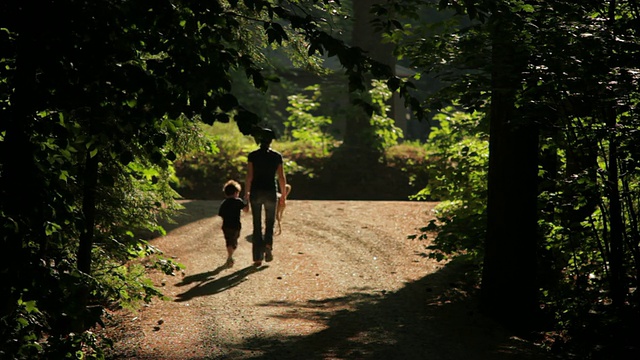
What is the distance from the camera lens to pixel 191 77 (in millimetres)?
4801

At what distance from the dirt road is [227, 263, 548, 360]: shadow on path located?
14 mm

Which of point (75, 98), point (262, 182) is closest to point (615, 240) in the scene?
point (75, 98)

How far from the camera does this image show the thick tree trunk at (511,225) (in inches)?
390

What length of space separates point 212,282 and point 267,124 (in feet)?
22.1

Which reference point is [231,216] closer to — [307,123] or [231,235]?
[231,235]

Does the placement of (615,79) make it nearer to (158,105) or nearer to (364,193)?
(158,105)

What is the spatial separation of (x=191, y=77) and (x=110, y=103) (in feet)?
3.08

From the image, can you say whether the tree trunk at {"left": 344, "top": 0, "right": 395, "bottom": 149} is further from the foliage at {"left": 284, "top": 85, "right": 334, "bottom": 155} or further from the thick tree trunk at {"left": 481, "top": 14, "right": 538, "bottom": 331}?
the thick tree trunk at {"left": 481, "top": 14, "right": 538, "bottom": 331}

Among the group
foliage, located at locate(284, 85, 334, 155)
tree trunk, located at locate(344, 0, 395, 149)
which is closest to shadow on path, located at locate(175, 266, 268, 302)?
tree trunk, located at locate(344, 0, 395, 149)

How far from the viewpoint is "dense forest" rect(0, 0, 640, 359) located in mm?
5008

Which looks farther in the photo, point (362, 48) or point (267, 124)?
point (362, 48)

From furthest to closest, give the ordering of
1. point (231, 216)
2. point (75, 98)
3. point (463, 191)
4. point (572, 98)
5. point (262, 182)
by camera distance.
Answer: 1. point (231, 216)
2. point (262, 182)
3. point (463, 191)
4. point (572, 98)
5. point (75, 98)

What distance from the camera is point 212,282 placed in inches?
493

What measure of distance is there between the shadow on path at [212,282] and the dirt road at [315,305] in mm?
19
